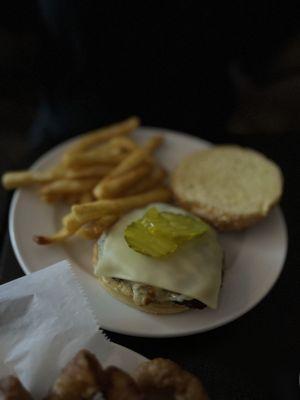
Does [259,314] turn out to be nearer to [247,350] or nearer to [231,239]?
[247,350]

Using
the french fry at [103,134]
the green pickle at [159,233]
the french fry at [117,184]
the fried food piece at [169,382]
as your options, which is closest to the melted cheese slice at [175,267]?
the green pickle at [159,233]

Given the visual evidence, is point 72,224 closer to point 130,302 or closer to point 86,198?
point 86,198

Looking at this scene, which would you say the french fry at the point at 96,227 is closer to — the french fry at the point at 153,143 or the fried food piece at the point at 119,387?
the french fry at the point at 153,143

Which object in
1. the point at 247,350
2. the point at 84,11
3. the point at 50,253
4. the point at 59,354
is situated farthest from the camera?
the point at 84,11

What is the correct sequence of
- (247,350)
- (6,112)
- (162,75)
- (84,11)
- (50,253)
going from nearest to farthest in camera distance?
(247,350), (50,253), (84,11), (162,75), (6,112)

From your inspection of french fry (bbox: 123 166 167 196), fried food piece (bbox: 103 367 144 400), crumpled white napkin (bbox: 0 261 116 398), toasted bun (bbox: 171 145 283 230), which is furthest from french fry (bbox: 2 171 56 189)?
fried food piece (bbox: 103 367 144 400)

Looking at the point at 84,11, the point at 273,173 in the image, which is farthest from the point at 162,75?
the point at 273,173
